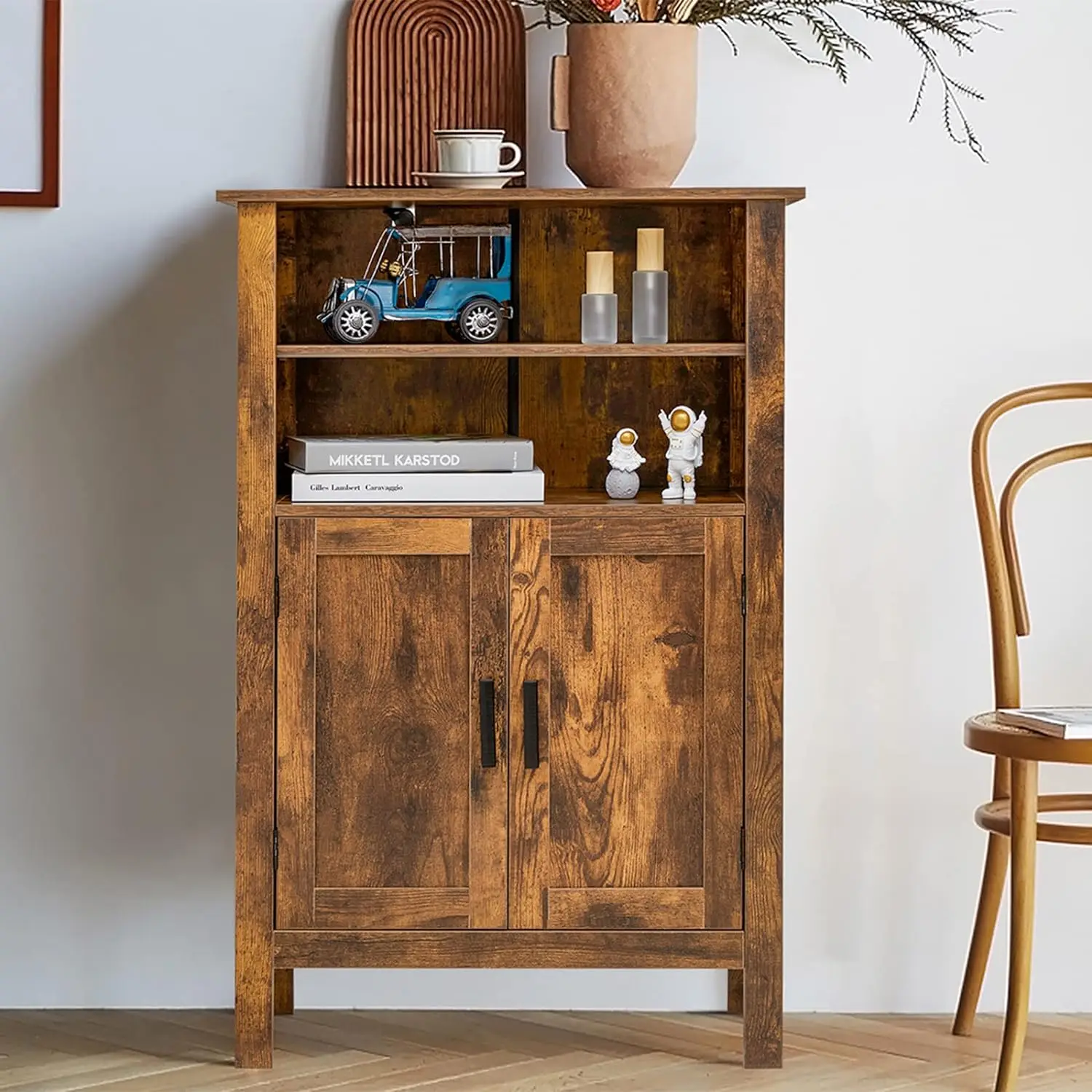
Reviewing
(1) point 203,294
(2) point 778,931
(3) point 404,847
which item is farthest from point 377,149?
(2) point 778,931

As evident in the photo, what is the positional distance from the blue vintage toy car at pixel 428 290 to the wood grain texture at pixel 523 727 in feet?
1.31

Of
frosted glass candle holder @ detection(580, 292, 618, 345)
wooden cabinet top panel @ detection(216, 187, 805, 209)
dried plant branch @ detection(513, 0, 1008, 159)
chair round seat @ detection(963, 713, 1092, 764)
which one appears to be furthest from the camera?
dried plant branch @ detection(513, 0, 1008, 159)

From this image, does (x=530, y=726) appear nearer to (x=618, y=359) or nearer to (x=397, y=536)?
(x=397, y=536)

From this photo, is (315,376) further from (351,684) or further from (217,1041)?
(217,1041)

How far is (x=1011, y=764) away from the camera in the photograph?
2404 millimetres

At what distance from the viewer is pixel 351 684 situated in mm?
2492

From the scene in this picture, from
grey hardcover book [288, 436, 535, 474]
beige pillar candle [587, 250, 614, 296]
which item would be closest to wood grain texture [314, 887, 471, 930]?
grey hardcover book [288, 436, 535, 474]

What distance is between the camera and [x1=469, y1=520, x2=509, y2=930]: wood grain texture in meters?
2.47

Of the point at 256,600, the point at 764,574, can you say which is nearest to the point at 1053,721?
the point at 764,574

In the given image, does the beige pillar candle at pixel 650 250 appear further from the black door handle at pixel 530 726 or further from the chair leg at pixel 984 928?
the chair leg at pixel 984 928

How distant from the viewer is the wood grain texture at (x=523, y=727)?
2.47 meters

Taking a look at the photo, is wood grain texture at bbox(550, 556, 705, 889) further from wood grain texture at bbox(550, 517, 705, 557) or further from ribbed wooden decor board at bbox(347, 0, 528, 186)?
ribbed wooden decor board at bbox(347, 0, 528, 186)

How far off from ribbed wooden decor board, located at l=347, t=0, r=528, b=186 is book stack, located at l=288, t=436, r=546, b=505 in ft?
1.74

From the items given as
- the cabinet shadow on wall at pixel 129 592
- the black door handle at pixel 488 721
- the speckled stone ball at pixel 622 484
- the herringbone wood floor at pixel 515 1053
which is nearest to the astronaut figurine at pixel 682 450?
the speckled stone ball at pixel 622 484
